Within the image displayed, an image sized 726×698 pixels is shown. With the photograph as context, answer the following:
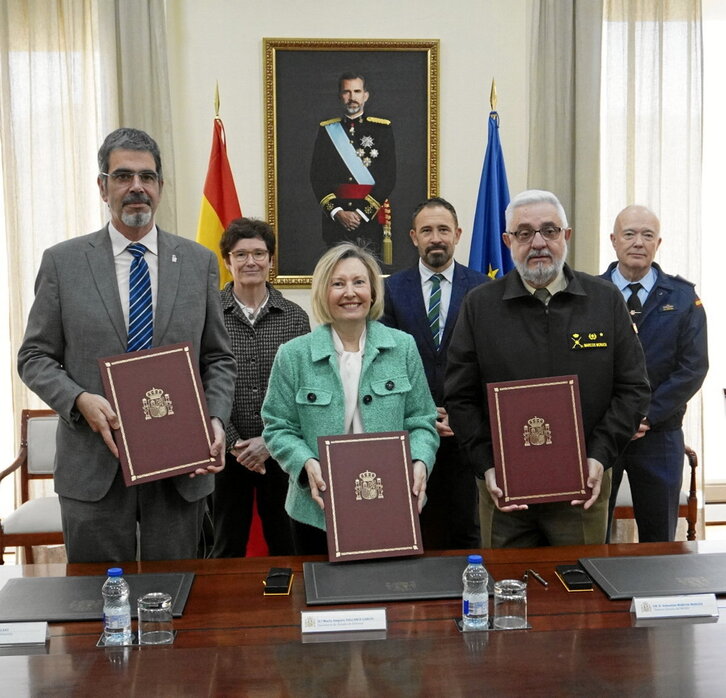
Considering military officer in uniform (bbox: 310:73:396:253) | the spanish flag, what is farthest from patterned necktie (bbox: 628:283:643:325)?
the spanish flag

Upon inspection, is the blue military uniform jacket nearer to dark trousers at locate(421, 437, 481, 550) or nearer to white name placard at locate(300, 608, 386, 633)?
dark trousers at locate(421, 437, 481, 550)

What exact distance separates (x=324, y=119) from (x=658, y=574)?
3.57 m

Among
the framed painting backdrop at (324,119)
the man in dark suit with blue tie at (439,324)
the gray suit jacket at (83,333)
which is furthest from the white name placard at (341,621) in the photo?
the framed painting backdrop at (324,119)

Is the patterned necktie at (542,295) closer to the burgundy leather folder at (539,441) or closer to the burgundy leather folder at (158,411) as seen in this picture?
the burgundy leather folder at (539,441)

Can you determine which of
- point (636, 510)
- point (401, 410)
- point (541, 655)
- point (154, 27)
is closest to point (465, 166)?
point (154, 27)

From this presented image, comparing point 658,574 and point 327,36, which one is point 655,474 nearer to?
point 658,574

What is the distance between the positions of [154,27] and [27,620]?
12.3 ft

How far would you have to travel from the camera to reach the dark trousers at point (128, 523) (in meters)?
2.48

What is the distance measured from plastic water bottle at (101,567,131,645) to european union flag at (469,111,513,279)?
3338 millimetres

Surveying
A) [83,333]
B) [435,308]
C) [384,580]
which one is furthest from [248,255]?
[384,580]

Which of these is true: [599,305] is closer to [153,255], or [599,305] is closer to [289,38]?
[153,255]

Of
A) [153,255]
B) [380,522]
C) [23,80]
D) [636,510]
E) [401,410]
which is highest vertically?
[23,80]

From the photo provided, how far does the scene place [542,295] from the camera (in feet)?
8.75

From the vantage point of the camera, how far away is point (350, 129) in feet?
16.5
